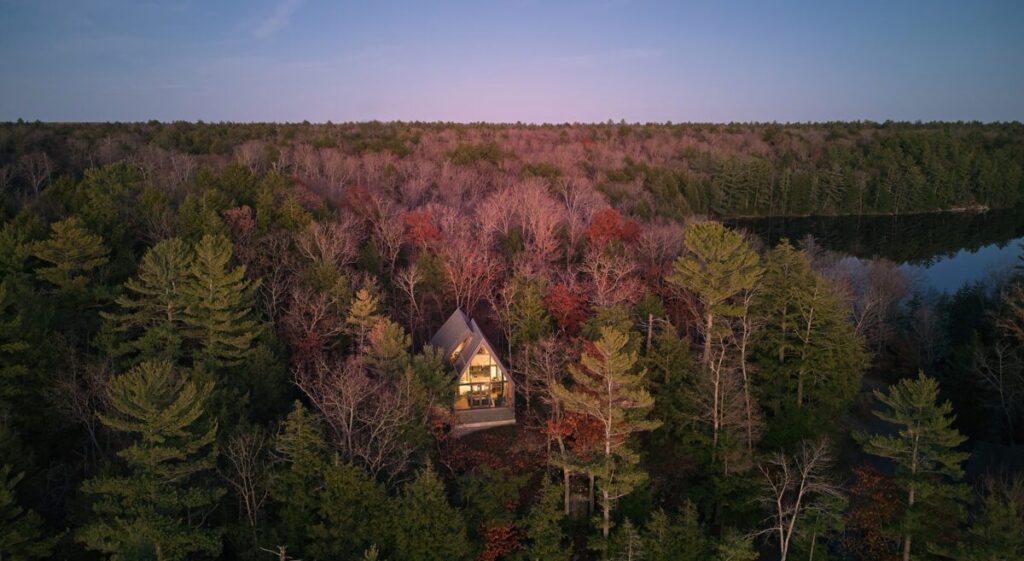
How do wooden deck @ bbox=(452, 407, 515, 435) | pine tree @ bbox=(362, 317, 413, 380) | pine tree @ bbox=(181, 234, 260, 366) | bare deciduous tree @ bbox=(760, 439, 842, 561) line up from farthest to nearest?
wooden deck @ bbox=(452, 407, 515, 435) → pine tree @ bbox=(181, 234, 260, 366) → pine tree @ bbox=(362, 317, 413, 380) → bare deciduous tree @ bbox=(760, 439, 842, 561)

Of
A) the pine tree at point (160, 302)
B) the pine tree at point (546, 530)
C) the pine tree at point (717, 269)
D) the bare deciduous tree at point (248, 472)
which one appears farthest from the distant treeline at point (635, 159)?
the pine tree at point (546, 530)

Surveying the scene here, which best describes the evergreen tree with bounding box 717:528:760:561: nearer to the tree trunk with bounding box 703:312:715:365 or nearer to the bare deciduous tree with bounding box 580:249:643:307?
the tree trunk with bounding box 703:312:715:365

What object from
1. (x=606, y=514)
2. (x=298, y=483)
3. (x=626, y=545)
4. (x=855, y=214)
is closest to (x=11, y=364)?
(x=298, y=483)

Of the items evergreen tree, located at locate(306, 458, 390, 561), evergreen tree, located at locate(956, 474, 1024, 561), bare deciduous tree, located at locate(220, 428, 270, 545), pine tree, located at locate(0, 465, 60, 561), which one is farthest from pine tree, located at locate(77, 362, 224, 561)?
evergreen tree, located at locate(956, 474, 1024, 561)

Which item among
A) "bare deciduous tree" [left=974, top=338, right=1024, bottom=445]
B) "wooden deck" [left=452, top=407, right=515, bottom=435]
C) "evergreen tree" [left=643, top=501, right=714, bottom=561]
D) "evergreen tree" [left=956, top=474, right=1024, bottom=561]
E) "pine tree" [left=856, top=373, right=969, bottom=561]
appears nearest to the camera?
"evergreen tree" [left=956, top=474, right=1024, bottom=561]

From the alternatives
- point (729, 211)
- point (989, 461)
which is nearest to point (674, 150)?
point (729, 211)

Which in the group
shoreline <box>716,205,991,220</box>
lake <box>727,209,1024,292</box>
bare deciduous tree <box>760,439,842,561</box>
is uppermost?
shoreline <box>716,205,991,220</box>

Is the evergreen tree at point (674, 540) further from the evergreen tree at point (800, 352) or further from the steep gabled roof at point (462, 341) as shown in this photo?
the steep gabled roof at point (462, 341)

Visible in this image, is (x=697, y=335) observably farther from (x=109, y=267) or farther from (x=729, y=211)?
(x=729, y=211)
